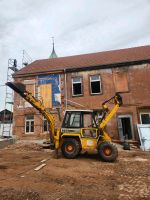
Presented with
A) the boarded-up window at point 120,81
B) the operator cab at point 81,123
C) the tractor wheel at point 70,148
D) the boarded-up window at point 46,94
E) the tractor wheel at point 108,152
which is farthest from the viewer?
the boarded-up window at point 46,94

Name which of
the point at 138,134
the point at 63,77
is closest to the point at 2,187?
the point at 138,134

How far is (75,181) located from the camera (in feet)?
19.9

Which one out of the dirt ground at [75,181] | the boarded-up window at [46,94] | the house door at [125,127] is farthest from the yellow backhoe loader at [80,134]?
the boarded-up window at [46,94]

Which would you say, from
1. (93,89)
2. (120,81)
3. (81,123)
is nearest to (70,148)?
(81,123)

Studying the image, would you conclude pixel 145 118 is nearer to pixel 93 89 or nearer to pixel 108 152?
pixel 93 89

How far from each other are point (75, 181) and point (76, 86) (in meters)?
12.0

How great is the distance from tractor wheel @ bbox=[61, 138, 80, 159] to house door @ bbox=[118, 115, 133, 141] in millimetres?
6973

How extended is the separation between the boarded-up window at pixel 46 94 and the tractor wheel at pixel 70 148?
784 centimetres

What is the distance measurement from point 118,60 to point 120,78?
73.1 inches

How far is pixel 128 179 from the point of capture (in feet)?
20.8

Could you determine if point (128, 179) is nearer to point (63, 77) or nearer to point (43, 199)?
point (43, 199)

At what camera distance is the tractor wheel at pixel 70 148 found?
9.62m

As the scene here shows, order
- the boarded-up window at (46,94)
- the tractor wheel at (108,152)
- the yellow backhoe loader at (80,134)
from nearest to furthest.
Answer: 1. the tractor wheel at (108,152)
2. the yellow backhoe loader at (80,134)
3. the boarded-up window at (46,94)

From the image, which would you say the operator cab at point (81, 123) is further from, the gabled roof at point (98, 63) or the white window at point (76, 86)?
the gabled roof at point (98, 63)
